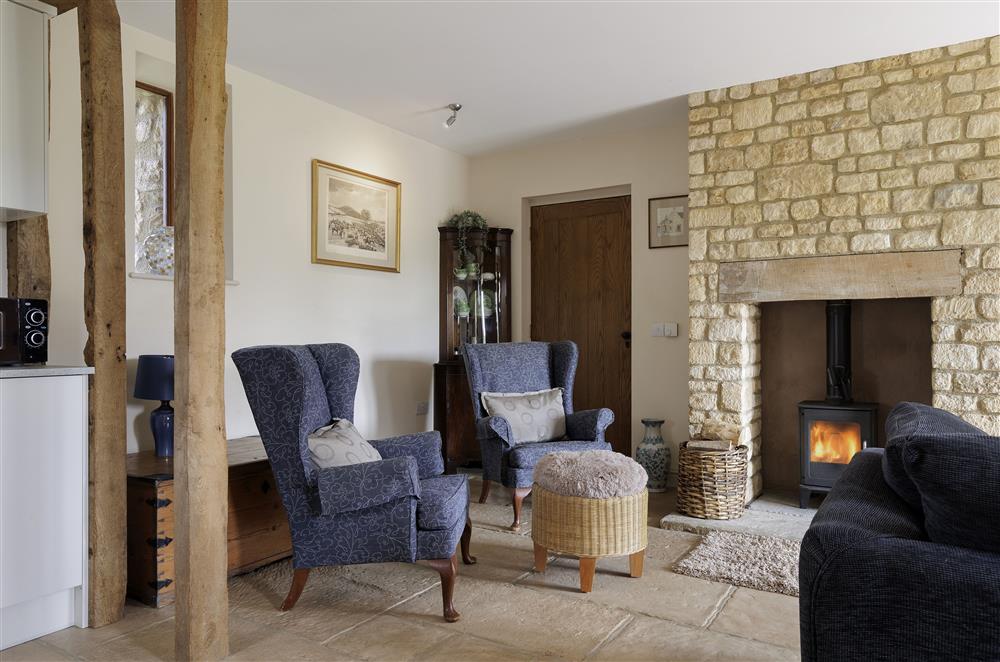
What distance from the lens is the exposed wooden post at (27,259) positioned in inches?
112

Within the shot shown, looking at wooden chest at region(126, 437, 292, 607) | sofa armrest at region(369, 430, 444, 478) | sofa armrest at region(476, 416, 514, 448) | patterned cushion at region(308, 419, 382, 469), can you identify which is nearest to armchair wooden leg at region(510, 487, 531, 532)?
sofa armrest at region(476, 416, 514, 448)

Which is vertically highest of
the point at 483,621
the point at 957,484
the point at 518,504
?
the point at 957,484

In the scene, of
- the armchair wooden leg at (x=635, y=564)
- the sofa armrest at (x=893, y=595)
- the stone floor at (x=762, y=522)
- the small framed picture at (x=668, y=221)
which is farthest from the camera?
the small framed picture at (x=668, y=221)

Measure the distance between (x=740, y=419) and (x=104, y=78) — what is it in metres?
3.71

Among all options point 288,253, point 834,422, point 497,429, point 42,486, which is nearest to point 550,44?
point 288,253

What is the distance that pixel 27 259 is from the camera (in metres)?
2.85

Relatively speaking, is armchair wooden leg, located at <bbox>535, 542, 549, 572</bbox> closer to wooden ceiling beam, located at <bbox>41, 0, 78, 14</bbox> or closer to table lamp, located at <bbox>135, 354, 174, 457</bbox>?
table lamp, located at <bbox>135, 354, 174, 457</bbox>

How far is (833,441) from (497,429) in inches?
79.1

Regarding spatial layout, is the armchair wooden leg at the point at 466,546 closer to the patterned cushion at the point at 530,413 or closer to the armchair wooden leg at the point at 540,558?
the armchair wooden leg at the point at 540,558

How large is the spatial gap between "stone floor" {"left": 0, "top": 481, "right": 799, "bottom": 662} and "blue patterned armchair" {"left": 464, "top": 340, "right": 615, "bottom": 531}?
2.40 ft

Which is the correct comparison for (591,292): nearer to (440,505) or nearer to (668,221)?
(668,221)

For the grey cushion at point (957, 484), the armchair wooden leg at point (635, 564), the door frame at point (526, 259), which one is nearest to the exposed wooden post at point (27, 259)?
the armchair wooden leg at point (635, 564)

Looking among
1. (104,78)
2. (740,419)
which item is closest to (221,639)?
(104,78)

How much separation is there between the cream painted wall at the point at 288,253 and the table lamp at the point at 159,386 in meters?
0.30
